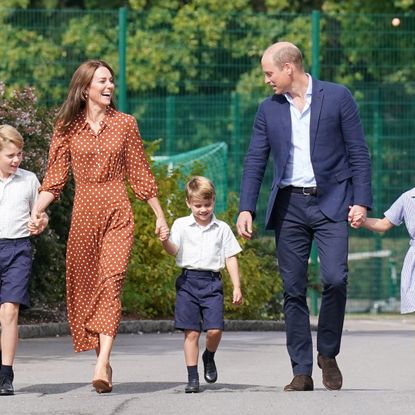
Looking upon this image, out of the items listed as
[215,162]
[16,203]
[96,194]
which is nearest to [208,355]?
[96,194]

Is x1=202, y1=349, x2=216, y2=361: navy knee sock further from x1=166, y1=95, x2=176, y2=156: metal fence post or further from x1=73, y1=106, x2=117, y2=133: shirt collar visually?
x1=166, y1=95, x2=176, y2=156: metal fence post

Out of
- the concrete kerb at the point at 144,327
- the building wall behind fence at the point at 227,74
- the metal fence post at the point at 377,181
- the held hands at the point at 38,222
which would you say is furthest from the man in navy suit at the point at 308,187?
the metal fence post at the point at 377,181

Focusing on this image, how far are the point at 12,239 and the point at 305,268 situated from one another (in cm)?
168

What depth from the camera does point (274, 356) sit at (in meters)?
13.2

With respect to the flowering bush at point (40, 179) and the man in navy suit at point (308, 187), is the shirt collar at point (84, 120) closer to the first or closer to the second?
the man in navy suit at point (308, 187)

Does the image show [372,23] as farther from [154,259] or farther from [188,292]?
[188,292]

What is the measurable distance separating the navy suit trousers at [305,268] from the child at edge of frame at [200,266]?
0.42 meters

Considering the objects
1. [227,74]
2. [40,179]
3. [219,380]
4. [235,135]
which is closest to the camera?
[219,380]

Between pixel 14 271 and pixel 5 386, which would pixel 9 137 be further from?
pixel 5 386

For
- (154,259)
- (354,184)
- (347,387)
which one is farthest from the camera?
(154,259)

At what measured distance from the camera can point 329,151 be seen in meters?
9.90

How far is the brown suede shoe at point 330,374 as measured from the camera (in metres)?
9.91

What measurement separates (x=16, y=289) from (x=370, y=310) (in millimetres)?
11850

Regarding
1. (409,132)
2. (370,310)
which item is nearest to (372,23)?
(409,132)
